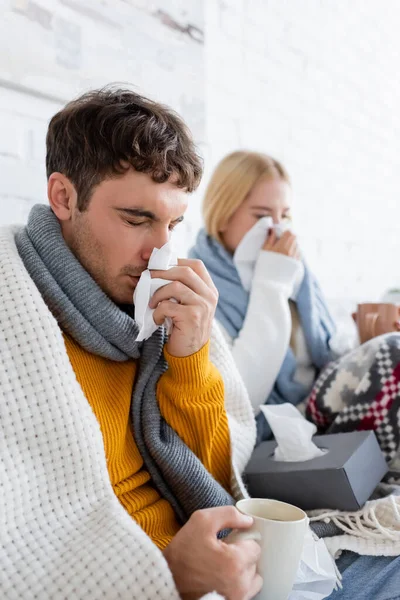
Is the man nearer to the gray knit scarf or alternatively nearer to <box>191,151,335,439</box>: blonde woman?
the gray knit scarf

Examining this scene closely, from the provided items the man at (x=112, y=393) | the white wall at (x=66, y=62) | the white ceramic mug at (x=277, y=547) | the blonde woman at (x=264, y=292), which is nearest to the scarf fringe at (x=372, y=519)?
the man at (x=112, y=393)

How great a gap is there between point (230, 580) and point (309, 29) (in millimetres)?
2124

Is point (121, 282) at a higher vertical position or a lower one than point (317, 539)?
higher

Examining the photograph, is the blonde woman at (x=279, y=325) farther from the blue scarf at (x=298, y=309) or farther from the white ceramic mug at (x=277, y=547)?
the white ceramic mug at (x=277, y=547)

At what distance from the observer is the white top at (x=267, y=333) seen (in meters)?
1.39

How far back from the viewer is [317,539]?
94 centimetres

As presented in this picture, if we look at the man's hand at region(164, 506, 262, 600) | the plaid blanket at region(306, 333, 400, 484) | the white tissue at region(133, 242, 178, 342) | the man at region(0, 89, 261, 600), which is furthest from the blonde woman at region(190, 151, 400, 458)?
the man's hand at region(164, 506, 262, 600)

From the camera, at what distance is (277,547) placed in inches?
27.6

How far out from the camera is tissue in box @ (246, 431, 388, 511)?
98 centimetres

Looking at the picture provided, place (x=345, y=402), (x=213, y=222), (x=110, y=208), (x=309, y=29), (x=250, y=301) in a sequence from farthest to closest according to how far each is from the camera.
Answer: (x=309, y=29) → (x=213, y=222) → (x=250, y=301) → (x=345, y=402) → (x=110, y=208)

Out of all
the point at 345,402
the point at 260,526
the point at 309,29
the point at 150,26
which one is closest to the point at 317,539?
the point at 260,526

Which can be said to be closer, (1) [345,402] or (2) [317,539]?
(2) [317,539]

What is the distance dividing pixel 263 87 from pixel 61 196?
1.29 meters

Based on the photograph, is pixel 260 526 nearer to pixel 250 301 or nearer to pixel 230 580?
pixel 230 580
